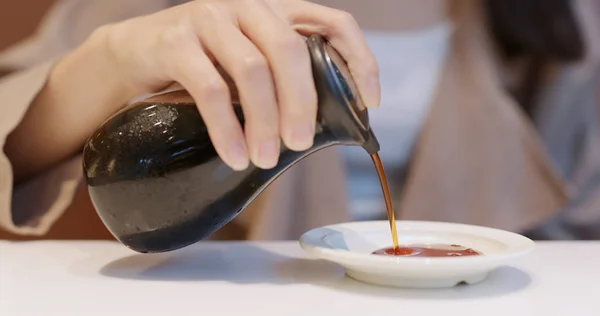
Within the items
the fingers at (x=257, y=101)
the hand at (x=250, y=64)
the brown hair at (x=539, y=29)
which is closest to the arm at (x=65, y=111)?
the hand at (x=250, y=64)

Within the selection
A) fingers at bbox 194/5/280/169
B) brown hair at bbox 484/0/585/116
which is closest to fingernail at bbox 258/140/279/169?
fingers at bbox 194/5/280/169

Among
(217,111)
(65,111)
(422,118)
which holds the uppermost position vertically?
(217,111)

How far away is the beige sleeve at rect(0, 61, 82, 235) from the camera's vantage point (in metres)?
0.66

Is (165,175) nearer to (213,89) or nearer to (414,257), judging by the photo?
(213,89)

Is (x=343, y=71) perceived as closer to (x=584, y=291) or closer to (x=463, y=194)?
(x=584, y=291)

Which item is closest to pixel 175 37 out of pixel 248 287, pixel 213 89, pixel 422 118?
pixel 213 89

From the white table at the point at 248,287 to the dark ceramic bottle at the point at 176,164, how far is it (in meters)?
0.05

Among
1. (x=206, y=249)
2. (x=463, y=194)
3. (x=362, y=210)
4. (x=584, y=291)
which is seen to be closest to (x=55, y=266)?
(x=206, y=249)

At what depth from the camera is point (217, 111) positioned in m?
0.42

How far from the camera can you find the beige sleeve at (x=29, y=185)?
658mm

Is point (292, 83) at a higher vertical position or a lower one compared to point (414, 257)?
higher

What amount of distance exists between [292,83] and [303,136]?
39 mm

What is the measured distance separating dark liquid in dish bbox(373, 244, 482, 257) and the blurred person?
0.29 m

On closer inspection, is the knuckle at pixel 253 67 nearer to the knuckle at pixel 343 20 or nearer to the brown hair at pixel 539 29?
the knuckle at pixel 343 20
